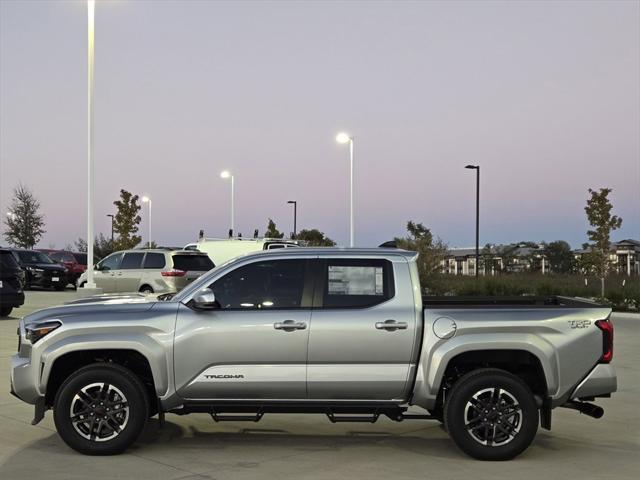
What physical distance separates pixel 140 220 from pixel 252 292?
61895 millimetres

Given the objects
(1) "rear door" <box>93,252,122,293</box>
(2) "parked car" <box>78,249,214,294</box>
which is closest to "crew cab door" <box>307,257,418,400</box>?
(2) "parked car" <box>78,249,214,294</box>

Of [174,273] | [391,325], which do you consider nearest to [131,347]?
[391,325]

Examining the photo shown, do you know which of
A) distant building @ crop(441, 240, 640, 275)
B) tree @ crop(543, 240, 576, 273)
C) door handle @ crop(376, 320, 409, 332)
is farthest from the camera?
tree @ crop(543, 240, 576, 273)

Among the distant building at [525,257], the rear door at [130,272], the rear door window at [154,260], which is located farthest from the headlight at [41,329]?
the distant building at [525,257]

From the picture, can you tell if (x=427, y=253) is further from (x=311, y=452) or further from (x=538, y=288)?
(x=311, y=452)

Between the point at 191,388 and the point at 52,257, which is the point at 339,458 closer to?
the point at 191,388

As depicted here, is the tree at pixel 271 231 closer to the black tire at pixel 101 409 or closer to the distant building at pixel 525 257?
the distant building at pixel 525 257

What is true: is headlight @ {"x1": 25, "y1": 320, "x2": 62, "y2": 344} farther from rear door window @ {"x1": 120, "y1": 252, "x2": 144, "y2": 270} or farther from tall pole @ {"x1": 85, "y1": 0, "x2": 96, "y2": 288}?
rear door window @ {"x1": 120, "y1": 252, "x2": 144, "y2": 270}

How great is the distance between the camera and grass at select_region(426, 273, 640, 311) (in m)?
27.9

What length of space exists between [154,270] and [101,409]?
1806cm

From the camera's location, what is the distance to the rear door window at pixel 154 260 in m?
24.9

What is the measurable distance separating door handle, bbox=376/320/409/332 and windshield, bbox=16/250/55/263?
33.4 meters

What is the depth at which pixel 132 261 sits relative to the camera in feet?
84.0

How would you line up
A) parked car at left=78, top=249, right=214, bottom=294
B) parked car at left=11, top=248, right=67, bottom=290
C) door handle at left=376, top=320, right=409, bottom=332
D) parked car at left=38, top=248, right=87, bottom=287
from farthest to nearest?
parked car at left=38, top=248, right=87, bottom=287 → parked car at left=11, top=248, right=67, bottom=290 → parked car at left=78, top=249, right=214, bottom=294 → door handle at left=376, top=320, right=409, bottom=332
